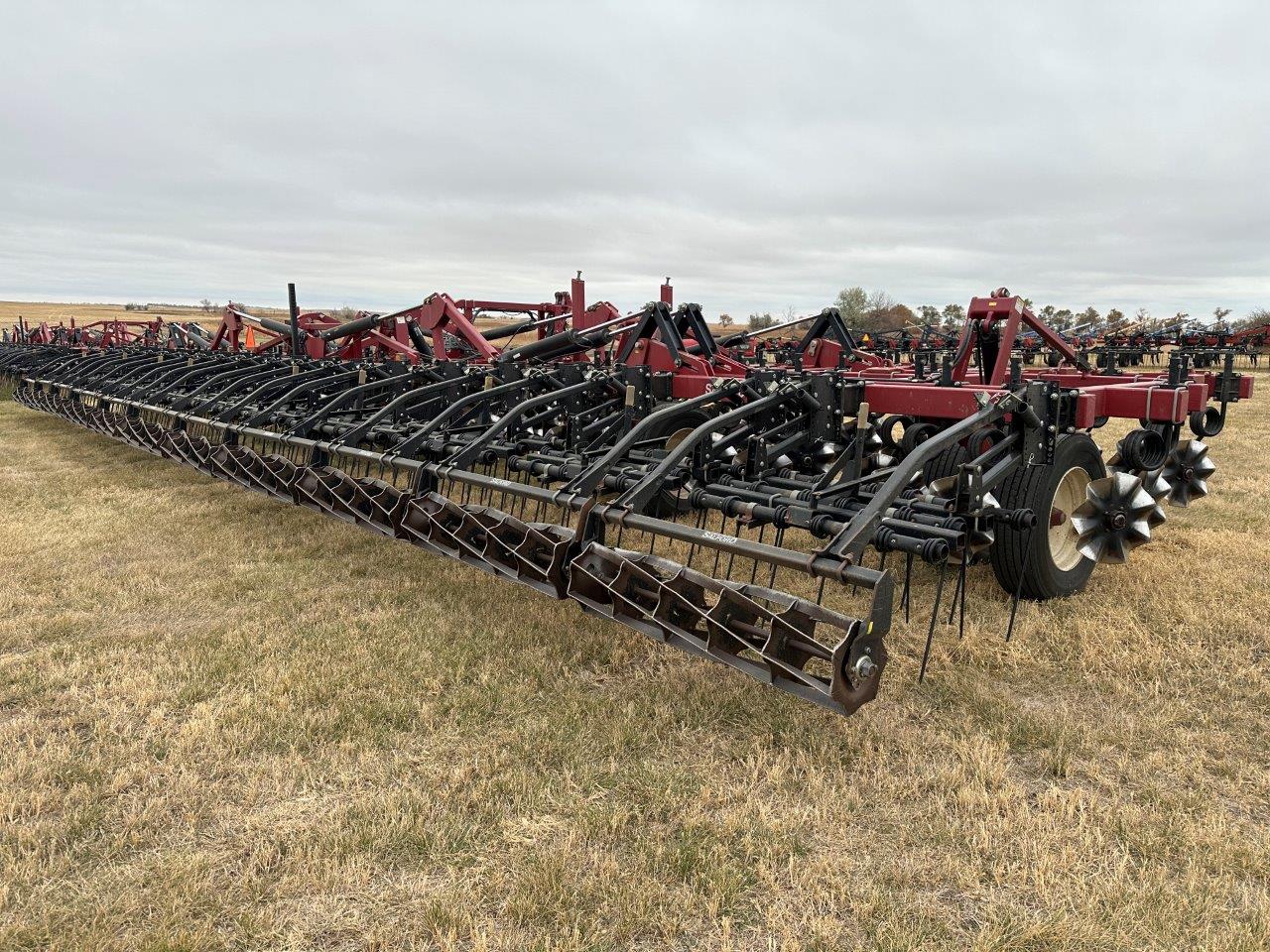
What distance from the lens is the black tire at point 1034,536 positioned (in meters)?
3.87

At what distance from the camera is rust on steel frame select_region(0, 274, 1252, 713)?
2.88 meters

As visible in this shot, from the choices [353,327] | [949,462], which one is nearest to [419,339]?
[353,327]

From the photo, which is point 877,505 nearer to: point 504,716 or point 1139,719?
point 1139,719

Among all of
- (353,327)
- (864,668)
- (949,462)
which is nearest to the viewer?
(864,668)

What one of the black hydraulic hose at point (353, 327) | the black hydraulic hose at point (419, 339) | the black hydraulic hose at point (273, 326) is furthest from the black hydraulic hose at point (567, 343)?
A: the black hydraulic hose at point (273, 326)

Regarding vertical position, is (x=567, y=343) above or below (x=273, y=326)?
below

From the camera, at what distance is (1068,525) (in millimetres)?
4355

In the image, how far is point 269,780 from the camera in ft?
8.23

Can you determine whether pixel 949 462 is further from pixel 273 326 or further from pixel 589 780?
pixel 273 326

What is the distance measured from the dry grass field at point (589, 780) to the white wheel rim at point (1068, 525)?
0.67ft

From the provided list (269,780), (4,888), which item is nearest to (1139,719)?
(269,780)

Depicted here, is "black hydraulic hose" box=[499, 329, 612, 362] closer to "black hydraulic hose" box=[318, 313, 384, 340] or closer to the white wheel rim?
"black hydraulic hose" box=[318, 313, 384, 340]

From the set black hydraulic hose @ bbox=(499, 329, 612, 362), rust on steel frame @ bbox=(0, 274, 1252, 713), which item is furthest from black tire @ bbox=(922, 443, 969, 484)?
black hydraulic hose @ bbox=(499, 329, 612, 362)

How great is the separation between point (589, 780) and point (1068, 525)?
3143mm
